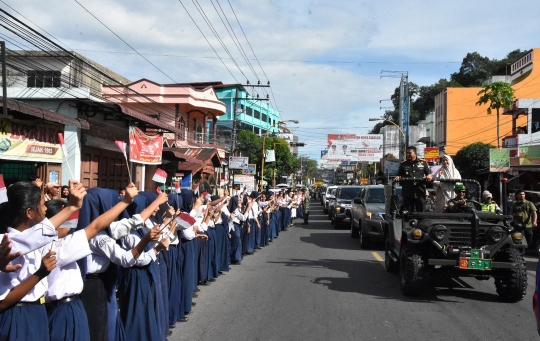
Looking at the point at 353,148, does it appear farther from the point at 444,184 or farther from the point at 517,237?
the point at 517,237

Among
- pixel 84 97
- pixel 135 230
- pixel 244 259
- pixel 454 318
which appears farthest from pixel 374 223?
pixel 135 230

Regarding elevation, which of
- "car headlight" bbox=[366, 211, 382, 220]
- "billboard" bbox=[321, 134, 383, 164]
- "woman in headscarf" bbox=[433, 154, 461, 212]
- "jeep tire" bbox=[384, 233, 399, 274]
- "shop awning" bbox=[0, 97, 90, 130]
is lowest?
"jeep tire" bbox=[384, 233, 399, 274]

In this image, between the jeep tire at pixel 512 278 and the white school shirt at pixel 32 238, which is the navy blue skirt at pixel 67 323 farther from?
the jeep tire at pixel 512 278

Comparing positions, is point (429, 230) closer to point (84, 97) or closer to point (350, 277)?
point (350, 277)

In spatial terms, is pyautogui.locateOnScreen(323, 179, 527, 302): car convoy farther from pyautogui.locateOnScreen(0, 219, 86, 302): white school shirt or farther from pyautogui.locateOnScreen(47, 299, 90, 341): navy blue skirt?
pyautogui.locateOnScreen(0, 219, 86, 302): white school shirt

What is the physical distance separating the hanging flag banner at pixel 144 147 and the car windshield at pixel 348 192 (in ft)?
28.1

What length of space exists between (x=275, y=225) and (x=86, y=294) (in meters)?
15.7

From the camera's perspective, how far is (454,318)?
7.57 m

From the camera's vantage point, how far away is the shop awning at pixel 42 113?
41.0 feet

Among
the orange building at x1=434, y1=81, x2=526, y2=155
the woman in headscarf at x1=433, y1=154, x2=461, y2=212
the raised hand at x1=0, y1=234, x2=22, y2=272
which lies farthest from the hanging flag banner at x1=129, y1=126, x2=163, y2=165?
the orange building at x1=434, y1=81, x2=526, y2=155

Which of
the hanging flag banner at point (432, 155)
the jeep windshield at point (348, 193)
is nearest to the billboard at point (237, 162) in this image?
the hanging flag banner at point (432, 155)

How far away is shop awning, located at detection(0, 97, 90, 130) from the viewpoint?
41.0 feet

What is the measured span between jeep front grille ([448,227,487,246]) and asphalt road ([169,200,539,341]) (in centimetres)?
89

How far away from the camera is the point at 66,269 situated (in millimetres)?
3980
